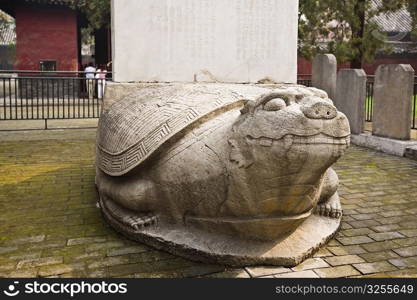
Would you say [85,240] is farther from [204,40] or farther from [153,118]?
[204,40]

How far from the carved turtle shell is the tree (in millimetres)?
11101

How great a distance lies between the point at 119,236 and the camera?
3.35m

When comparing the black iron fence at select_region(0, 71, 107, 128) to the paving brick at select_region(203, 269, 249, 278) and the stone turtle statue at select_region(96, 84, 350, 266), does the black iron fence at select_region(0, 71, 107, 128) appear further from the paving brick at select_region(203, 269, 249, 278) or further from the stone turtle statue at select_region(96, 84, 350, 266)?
the paving brick at select_region(203, 269, 249, 278)

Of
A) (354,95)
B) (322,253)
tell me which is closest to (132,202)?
(322,253)

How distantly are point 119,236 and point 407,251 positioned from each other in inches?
84.6

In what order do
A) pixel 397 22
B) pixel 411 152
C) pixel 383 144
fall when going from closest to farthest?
pixel 411 152 → pixel 383 144 → pixel 397 22

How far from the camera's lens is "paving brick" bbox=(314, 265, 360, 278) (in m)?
2.71

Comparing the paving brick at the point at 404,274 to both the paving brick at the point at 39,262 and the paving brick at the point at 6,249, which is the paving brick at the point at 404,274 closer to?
the paving brick at the point at 39,262

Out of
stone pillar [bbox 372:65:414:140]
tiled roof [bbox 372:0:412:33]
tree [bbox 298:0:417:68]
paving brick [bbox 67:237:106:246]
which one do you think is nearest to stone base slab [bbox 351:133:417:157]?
stone pillar [bbox 372:65:414:140]

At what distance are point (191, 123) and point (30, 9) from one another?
17.0 meters

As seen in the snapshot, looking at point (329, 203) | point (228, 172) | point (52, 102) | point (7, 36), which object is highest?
point (7, 36)

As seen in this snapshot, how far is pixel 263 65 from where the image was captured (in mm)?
5367

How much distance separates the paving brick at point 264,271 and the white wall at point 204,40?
2.78 m

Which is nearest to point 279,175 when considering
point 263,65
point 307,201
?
point 307,201
